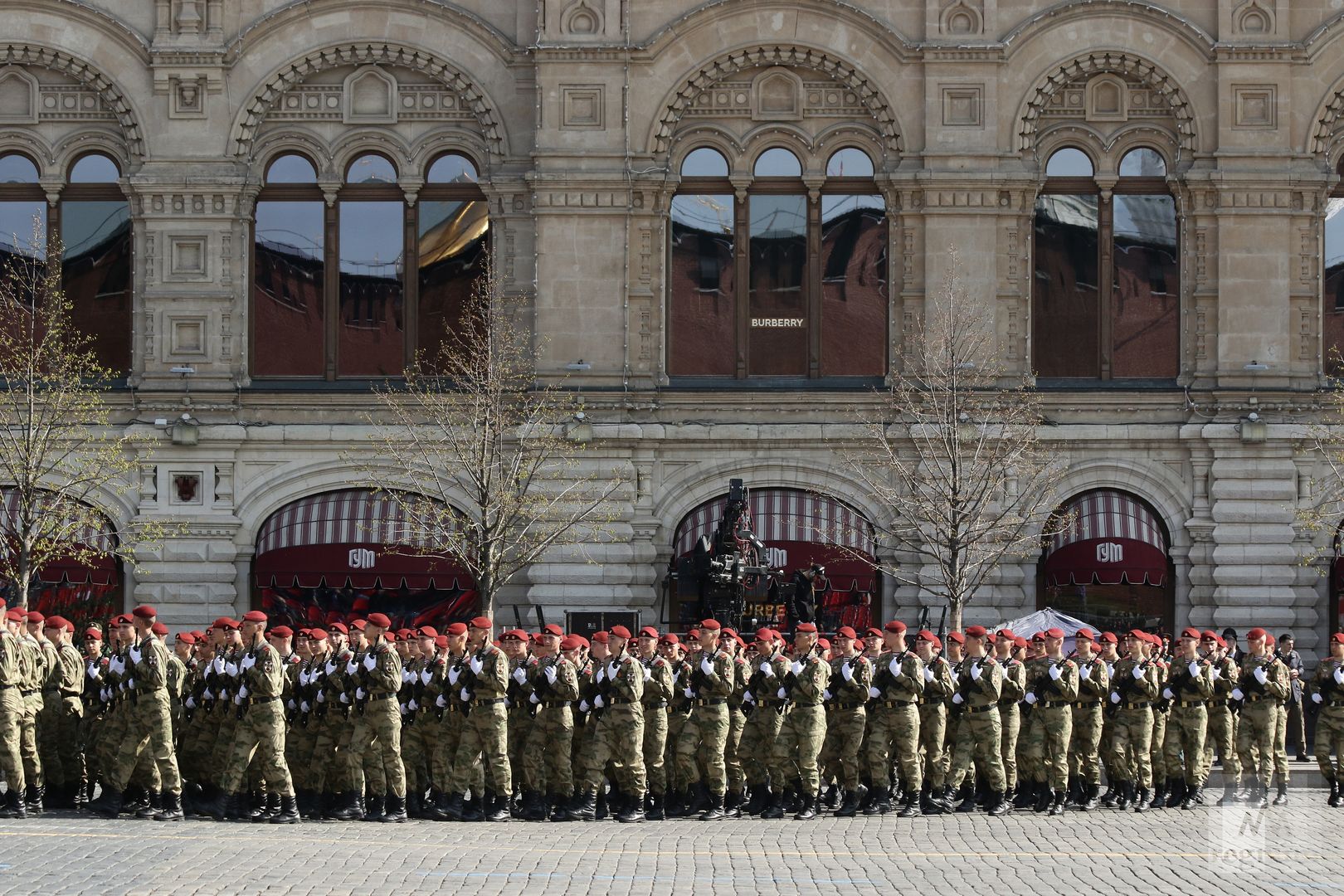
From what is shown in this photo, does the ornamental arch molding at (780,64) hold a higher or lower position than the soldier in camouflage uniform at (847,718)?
higher

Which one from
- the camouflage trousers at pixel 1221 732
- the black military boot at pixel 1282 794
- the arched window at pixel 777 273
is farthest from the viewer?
the arched window at pixel 777 273

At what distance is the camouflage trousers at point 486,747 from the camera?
20.0 metres

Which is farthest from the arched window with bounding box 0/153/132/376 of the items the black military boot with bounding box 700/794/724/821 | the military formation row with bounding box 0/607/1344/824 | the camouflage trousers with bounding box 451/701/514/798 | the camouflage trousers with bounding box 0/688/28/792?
the black military boot with bounding box 700/794/724/821

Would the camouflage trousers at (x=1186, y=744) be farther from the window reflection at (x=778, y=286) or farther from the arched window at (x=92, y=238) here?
the arched window at (x=92, y=238)

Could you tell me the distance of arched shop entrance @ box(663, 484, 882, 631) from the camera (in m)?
33.8

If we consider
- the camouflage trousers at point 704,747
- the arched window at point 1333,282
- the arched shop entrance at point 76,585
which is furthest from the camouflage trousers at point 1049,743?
the arched shop entrance at point 76,585

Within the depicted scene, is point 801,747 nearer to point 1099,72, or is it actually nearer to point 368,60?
point 1099,72

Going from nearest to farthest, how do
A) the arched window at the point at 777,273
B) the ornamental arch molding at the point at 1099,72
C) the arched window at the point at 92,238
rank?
the ornamental arch molding at the point at 1099,72 < the arched window at the point at 777,273 < the arched window at the point at 92,238

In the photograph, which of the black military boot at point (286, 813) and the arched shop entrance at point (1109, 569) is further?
the arched shop entrance at point (1109, 569)

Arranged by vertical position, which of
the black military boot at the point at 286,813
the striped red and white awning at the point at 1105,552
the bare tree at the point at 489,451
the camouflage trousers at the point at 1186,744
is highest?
the bare tree at the point at 489,451

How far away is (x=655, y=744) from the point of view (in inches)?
799

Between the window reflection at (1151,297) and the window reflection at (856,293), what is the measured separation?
4.02 meters

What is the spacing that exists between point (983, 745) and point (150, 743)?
322 inches

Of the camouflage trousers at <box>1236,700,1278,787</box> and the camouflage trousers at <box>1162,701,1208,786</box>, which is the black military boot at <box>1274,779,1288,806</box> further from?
the camouflage trousers at <box>1162,701,1208,786</box>
